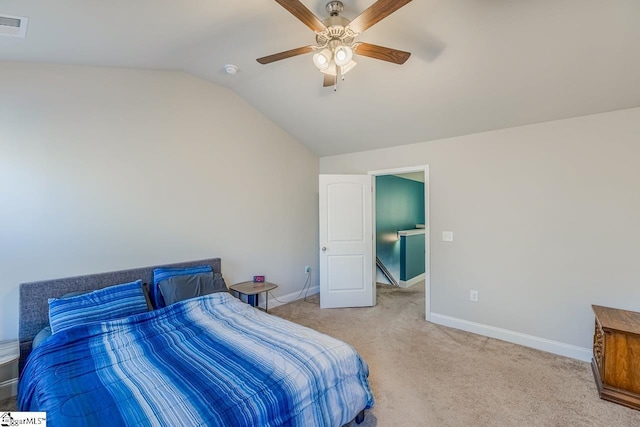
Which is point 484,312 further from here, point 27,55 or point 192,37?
point 27,55

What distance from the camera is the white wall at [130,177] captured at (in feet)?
7.75

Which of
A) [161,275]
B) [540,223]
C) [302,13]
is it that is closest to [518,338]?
[540,223]

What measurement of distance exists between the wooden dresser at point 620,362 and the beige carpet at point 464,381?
0.08 metres

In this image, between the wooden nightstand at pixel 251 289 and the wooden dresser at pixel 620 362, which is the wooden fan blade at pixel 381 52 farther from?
the wooden nightstand at pixel 251 289

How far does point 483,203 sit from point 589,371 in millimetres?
1742

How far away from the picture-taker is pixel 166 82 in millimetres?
3131

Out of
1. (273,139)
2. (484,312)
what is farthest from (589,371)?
(273,139)

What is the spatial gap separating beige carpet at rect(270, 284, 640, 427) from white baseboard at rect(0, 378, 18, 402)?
8.37 ft

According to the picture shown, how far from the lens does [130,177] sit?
290cm

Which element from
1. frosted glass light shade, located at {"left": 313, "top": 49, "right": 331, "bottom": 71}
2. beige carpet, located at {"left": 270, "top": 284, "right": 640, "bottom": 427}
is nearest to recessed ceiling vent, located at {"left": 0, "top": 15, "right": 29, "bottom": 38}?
frosted glass light shade, located at {"left": 313, "top": 49, "right": 331, "bottom": 71}

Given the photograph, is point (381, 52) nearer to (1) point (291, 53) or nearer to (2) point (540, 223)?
(1) point (291, 53)

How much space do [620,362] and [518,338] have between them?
0.95 m

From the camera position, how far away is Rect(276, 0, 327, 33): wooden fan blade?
146 cm

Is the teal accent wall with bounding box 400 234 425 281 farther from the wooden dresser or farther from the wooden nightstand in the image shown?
the wooden dresser
